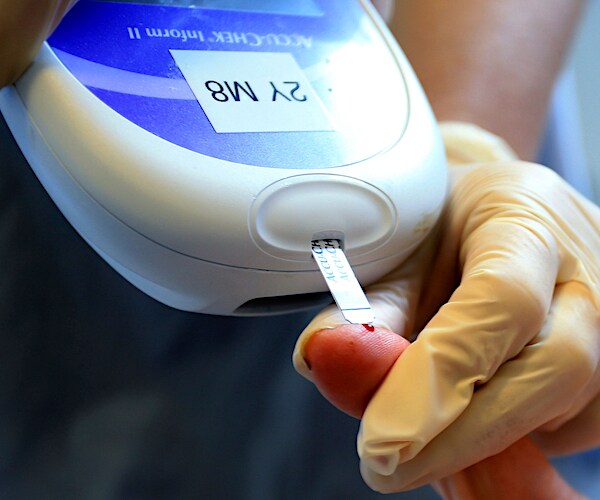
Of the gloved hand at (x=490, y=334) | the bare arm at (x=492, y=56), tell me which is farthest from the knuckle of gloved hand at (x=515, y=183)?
the bare arm at (x=492, y=56)

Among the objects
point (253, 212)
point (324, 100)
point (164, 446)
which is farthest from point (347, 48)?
point (164, 446)

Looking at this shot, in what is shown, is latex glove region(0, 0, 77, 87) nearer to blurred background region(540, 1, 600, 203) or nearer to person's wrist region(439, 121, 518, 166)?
person's wrist region(439, 121, 518, 166)

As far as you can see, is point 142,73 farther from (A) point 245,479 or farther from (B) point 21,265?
(A) point 245,479

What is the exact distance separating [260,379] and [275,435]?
0.13ft

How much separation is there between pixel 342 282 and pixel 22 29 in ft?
0.76

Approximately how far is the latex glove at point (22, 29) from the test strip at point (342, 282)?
202 mm

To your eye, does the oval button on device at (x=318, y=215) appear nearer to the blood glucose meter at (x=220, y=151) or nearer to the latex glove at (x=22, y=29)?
the blood glucose meter at (x=220, y=151)

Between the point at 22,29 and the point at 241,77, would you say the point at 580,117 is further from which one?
the point at 22,29

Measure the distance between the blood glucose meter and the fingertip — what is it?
62mm

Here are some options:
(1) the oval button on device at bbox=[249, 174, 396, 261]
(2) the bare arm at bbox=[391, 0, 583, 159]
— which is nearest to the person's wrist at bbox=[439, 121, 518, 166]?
(2) the bare arm at bbox=[391, 0, 583, 159]

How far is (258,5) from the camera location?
1.96ft

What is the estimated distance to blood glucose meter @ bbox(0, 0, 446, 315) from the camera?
44 cm

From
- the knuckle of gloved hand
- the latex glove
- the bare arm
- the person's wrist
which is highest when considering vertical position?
the latex glove

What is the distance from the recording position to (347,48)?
23.0 inches
